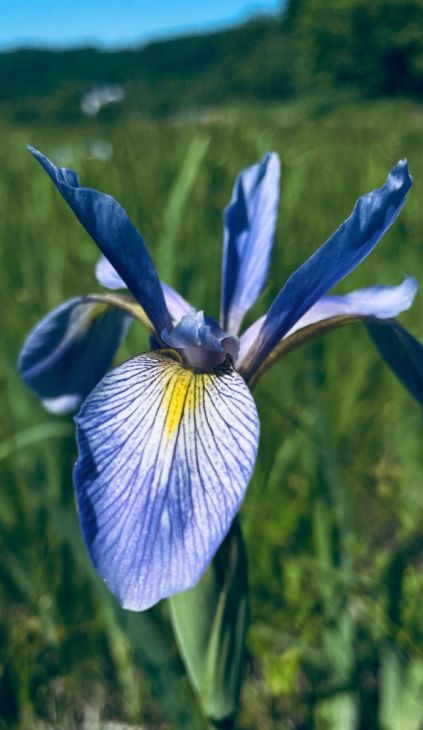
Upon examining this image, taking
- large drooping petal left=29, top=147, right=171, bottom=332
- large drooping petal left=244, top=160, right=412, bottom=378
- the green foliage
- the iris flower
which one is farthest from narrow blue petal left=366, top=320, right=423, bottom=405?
the green foliage

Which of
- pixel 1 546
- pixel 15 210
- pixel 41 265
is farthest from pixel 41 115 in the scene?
pixel 1 546

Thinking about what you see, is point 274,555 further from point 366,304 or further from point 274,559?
point 366,304

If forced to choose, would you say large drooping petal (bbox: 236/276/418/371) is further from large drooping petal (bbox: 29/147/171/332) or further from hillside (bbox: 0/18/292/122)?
hillside (bbox: 0/18/292/122)

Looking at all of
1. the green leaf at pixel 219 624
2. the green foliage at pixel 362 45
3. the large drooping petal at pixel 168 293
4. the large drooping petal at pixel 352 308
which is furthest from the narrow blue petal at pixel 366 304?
the green foliage at pixel 362 45

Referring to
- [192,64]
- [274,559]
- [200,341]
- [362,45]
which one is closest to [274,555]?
[274,559]

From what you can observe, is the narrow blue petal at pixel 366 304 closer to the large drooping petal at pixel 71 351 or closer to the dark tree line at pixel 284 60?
the large drooping petal at pixel 71 351

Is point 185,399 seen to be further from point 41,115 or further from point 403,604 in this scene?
point 41,115
